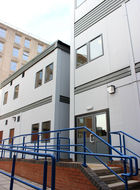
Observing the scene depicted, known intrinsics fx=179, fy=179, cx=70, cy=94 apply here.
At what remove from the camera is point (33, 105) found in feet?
38.7

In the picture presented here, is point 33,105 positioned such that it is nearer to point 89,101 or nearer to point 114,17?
point 89,101

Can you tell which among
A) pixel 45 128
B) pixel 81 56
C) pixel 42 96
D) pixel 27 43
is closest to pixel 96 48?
pixel 81 56

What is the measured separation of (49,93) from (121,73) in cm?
487

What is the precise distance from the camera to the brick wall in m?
4.43

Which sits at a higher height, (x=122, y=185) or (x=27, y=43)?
(x=27, y=43)

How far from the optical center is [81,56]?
930cm

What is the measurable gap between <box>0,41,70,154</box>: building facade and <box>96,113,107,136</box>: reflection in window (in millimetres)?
2784

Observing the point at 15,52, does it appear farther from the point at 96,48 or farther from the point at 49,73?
the point at 96,48

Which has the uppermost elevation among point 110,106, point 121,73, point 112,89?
point 121,73

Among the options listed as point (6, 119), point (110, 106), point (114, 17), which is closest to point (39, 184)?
point (110, 106)

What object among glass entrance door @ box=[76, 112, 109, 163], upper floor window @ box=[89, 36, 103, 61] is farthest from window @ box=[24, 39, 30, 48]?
glass entrance door @ box=[76, 112, 109, 163]

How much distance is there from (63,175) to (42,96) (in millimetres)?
6516

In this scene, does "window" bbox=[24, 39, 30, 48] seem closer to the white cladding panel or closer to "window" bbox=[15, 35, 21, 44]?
"window" bbox=[15, 35, 21, 44]

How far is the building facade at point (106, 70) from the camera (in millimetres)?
6395
